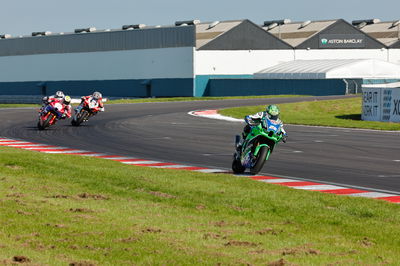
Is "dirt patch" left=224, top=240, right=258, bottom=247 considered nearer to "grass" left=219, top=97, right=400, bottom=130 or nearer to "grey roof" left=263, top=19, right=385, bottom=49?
"grass" left=219, top=97, right=400, bottom=130

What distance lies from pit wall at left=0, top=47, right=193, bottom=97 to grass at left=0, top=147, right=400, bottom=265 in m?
76.3

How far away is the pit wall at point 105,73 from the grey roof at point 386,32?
2867cm

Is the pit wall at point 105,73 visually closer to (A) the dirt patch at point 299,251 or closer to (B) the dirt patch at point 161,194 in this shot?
(B) the dirt patch at point 161,194

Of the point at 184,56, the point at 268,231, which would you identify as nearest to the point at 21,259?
the point at 268,231

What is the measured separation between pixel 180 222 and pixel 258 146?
7384 mm

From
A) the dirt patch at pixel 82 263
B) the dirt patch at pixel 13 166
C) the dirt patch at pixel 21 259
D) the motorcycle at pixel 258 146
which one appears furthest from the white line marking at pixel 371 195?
the dirt patch at pixel 21 259

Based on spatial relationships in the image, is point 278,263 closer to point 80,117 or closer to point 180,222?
point 180,222

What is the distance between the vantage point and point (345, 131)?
3734 cm

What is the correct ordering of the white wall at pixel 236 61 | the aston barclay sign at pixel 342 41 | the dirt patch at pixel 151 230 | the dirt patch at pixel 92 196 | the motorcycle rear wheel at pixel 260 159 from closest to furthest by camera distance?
the dirt patch at pixel 151 230 → the dirt patch at pixel 92 196 → the motorcycle rear wheel at pixel 260 159 → the white wall at pixel 236 61 → the aston barclay sign at pixel 342 41

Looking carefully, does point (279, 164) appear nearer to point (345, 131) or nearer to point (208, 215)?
point (208, 215)

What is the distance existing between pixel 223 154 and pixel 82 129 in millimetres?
13265

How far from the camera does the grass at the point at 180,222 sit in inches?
378

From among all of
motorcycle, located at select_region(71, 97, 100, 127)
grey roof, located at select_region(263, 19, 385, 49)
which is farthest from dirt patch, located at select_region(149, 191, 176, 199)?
grey roof, located at select_region(263, 19, 385, 49)

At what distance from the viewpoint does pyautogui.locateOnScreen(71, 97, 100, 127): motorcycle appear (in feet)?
126
